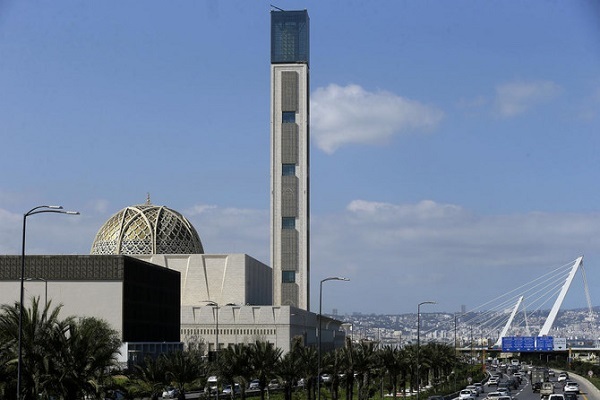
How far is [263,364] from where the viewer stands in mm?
61406

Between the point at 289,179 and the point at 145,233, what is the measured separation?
20.3m

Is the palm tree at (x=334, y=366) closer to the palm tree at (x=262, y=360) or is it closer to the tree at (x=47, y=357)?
the palm tree at (x=262, y=360)

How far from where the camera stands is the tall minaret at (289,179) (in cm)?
14338

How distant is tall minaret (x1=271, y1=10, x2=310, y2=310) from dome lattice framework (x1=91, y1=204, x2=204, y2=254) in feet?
40.0

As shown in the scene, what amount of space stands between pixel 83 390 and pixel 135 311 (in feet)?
206

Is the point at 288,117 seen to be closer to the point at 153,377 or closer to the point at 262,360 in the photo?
the point at 262,360

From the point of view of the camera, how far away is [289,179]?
144m

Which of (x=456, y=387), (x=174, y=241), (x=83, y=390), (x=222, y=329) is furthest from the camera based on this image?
(x=174, y=241)

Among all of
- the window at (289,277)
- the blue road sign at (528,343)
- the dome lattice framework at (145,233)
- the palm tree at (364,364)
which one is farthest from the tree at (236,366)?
the blue road sign at (528,343)

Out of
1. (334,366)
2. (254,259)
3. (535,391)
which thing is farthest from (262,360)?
(254,259)

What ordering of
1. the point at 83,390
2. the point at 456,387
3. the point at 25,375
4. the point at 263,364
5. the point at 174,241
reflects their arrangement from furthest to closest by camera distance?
the point at 174,241 → the point at 456,387 → the point at 263,364 → the point at 83,390 → the point at 25,375

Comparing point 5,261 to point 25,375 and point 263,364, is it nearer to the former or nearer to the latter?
point 263,364

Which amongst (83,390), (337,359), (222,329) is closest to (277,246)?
(222,329)

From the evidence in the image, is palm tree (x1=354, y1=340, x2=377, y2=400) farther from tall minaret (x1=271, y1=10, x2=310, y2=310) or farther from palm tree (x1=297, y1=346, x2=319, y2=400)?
tall minaret (x1=271, y1=10, x2=310, y2=310)
